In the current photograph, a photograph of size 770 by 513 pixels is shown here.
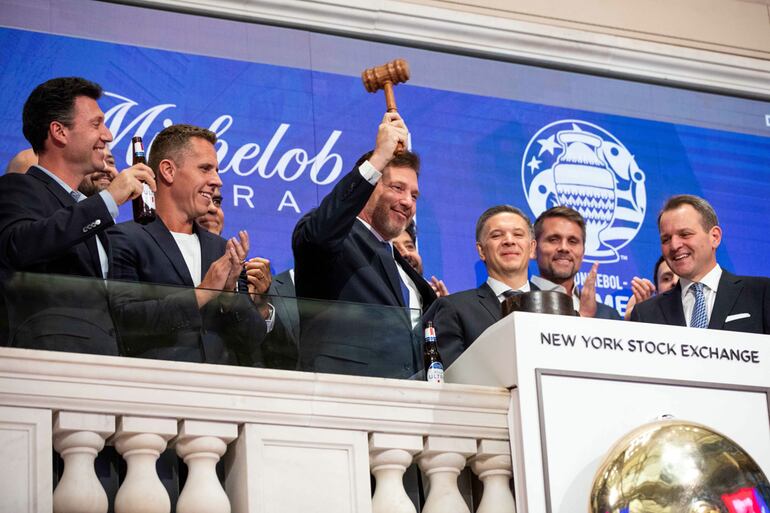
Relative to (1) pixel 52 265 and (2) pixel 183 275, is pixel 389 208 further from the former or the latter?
(1) pixel 52 265

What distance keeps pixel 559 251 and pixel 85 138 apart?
201cm

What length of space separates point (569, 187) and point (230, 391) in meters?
3.53

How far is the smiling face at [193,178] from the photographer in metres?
4.66

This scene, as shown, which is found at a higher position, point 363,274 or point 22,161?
point 22,161

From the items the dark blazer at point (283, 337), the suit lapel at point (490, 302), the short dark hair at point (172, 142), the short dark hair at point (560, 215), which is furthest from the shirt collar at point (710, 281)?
the dark blazer at point (283, 337)

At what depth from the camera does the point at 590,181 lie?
6707 millimetres

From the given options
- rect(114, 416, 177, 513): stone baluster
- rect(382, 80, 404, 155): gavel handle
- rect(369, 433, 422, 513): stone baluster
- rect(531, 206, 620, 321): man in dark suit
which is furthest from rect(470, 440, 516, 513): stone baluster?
rect(531, 206, 620, 321): man in dark suit

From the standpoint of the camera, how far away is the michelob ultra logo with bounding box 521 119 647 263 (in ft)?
21.5

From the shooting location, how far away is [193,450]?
3.32 m

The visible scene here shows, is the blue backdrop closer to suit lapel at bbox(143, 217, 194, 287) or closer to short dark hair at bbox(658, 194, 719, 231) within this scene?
short dark hair at bbox(658, 194, 719, 231)

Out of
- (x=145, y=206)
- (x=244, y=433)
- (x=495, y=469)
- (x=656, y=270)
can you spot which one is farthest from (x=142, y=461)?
(x=656, y=270)

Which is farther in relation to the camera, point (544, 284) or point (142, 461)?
point (544, 284)

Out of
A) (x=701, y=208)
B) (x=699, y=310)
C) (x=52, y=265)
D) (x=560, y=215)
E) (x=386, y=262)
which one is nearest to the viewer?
(x=52, y=265)

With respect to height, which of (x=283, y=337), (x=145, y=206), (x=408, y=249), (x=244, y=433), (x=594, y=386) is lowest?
(x=244, y=433)
